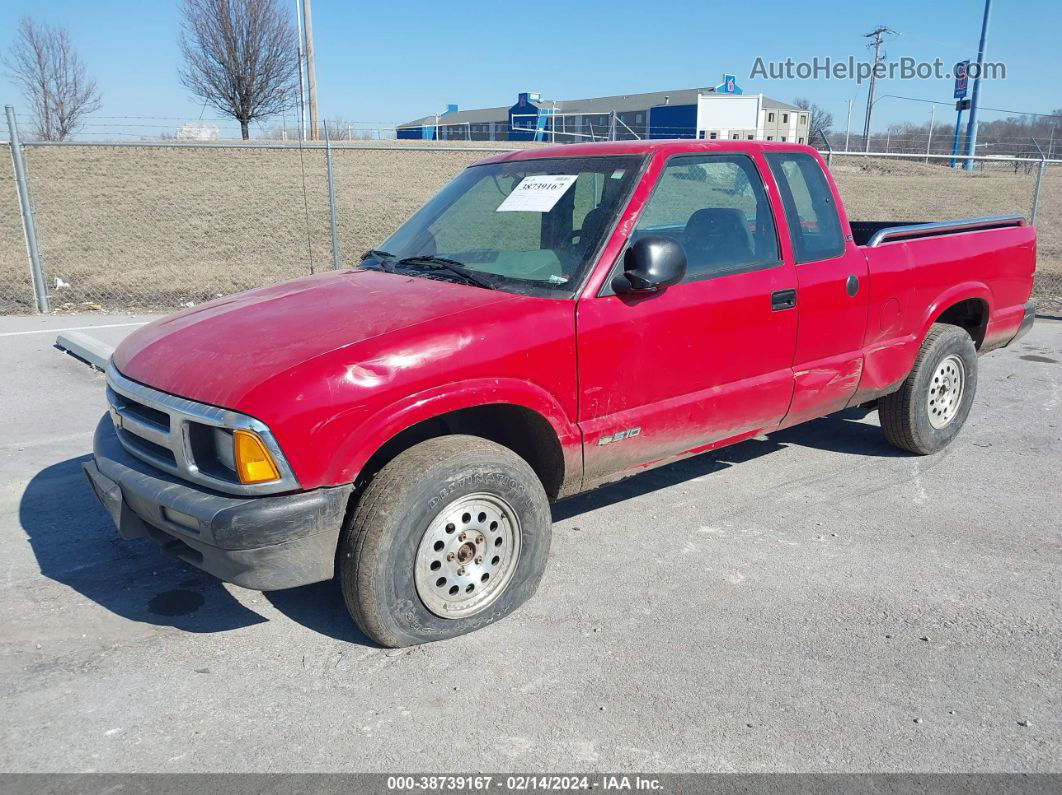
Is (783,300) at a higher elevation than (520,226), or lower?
lower

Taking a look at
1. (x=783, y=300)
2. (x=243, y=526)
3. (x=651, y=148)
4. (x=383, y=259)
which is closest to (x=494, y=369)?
(x=243, y=526)

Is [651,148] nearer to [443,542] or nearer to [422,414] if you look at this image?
[422,414]

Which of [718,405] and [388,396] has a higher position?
[388,396]

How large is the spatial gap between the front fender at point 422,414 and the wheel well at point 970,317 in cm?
359

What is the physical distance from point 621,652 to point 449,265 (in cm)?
192

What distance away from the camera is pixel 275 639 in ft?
11.2

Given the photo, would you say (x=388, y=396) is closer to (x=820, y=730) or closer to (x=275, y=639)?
(x=275, y=639)

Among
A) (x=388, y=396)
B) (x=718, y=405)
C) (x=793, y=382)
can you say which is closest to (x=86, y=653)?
→ (x=388, y=396)

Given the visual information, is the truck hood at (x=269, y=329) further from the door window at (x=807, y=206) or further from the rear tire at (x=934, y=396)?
the rear tire at (x=934, y=396)

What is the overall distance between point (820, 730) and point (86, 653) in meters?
2.76

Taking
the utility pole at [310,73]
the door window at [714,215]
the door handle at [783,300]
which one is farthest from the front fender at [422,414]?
the utility pole at [310,73]

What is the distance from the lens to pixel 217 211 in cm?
1814

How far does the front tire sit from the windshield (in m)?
0.85

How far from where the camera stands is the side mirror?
356cm
